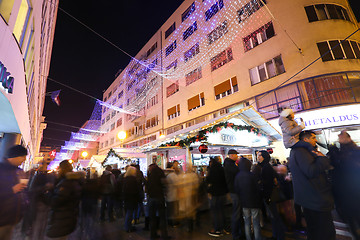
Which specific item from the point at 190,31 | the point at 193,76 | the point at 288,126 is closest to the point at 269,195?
the point at 288,126

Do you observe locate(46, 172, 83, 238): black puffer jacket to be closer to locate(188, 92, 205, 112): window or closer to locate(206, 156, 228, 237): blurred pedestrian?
locate(206, 156, 228, 237): blurred pedestrian

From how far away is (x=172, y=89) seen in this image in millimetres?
23562

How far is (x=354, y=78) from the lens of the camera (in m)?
11.4

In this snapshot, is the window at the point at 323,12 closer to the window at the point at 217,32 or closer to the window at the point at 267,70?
the window at the point at 267,70

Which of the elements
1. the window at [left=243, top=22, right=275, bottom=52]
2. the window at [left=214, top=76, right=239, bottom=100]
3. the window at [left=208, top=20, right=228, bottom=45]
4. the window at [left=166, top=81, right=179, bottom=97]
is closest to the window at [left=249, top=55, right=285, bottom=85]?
the window at [left=214, top=76, right=239, bottom=100]

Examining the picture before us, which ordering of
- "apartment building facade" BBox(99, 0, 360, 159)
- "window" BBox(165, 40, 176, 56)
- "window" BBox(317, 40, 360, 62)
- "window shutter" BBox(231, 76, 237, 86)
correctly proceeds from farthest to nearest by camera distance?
"window" BBox(165, 40, 176, 56) < "window shutter" BBox(231, 76, 237, 86) < "window" BBox(317, 40, 360, 62) < "apartment building facade" BBox(99, 0, 360, 159)

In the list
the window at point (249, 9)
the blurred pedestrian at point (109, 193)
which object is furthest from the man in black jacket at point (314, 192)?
the window at point (249, 9)

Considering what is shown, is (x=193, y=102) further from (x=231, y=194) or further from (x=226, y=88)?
(x=231, y=194)

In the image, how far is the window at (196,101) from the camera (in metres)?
19.1

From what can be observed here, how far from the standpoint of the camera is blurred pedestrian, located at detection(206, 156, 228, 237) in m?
4.80

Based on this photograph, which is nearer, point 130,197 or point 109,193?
point 130,197

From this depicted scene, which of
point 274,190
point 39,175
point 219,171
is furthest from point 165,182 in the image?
point 39,175

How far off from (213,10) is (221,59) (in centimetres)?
572

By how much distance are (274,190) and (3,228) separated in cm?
507
